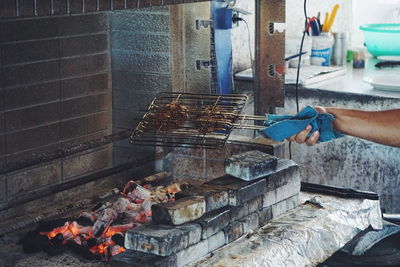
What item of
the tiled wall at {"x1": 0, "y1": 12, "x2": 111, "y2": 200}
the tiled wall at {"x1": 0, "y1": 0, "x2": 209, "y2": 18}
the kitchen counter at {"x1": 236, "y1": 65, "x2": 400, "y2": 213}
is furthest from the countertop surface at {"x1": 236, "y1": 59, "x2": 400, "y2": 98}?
the tiled wall at {"x1": 0, "y1": 0, "x2": 209, "y2": 18}

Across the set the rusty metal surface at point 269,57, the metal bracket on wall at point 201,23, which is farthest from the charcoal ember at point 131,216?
the metal bracket on wall at point 201,23

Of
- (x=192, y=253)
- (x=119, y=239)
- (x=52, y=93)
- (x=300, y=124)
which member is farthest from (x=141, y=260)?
(x=52, y=93)

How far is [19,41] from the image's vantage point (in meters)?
4.20

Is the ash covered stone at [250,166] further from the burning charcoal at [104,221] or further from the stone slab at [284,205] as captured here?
the burning charcoal at [104,221]

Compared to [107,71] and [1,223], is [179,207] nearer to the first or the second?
[1,223]

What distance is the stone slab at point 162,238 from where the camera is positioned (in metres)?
3.08

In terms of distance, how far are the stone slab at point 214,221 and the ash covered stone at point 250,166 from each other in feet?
0.78

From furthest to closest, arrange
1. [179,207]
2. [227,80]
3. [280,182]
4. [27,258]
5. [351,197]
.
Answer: [227,80]
[351,197]
[280,182]
[27,258]
[179,207]

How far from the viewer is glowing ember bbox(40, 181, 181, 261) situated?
363 centimetres


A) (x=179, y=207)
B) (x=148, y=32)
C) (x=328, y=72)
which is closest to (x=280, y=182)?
(x=179, y=207)

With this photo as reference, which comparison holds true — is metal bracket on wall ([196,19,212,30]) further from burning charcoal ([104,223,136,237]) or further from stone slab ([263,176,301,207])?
burning charcoal ([104,223,136,237])

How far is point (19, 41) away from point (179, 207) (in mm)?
1581

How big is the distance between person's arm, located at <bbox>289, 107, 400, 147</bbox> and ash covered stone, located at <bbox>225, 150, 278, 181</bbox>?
187 millimetres

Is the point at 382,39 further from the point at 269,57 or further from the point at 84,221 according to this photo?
the point at 84,221
